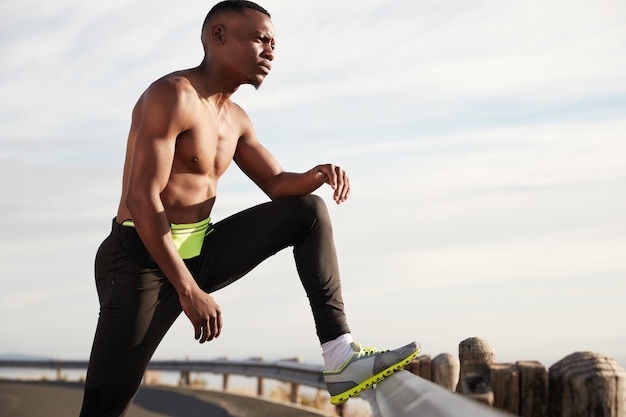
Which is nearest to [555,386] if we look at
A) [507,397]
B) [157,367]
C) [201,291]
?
[507,397]

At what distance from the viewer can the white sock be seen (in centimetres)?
549

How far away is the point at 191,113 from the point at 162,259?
34.0 inches

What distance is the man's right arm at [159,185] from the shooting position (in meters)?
5.33

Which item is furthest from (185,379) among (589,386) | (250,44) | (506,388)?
(589,386)

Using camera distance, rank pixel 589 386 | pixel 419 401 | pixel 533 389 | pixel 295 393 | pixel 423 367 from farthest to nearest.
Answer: pixel 295 393 < pixel 423 367 < pixel 533 389 < pixel 419 401 < pixel 589 386

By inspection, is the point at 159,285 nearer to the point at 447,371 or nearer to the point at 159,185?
the point at 159,185

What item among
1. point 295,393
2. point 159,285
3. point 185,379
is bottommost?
point 295,393

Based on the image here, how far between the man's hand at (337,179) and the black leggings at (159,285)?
0.51 feet

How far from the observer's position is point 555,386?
146 inches

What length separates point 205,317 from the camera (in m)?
5.21

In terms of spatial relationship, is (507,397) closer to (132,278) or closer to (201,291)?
(201,291)

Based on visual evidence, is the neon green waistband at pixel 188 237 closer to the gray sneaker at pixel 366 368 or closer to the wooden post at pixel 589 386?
the gray sneaker at pixel 366 368

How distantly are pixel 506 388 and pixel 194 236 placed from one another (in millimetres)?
2349

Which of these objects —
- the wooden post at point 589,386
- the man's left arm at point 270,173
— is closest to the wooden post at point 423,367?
the man's left arm at point 270,173
